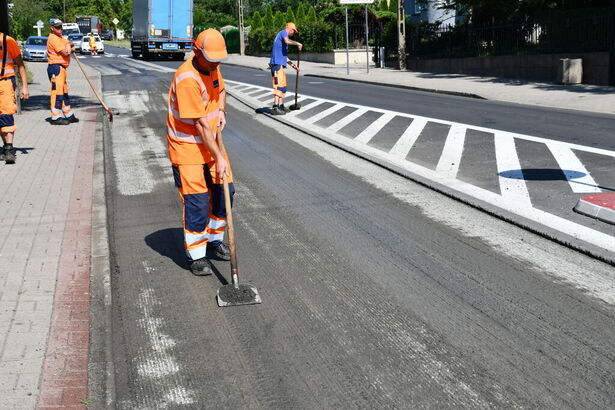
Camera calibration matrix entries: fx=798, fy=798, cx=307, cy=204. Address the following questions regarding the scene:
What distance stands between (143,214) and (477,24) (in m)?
24.1

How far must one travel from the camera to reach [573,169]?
9555 mm

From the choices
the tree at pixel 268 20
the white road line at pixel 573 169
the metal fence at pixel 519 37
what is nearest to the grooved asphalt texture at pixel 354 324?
the white road line at pixel 573 169

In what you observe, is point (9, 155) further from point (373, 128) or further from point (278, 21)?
point (278, 21)

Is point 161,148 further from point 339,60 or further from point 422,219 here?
point 339,60

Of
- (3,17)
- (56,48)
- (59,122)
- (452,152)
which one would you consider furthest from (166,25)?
(452,152)

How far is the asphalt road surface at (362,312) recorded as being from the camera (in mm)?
4004

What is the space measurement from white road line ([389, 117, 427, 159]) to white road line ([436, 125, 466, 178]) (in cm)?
53

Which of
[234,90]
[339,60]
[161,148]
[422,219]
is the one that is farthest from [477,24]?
[422,219]

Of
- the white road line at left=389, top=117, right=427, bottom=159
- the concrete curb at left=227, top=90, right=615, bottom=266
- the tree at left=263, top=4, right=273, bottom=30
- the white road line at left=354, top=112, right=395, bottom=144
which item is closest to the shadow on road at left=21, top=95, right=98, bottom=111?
the white road line at left=354, top=112, right=395, bottom=144

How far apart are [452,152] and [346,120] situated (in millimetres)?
4556

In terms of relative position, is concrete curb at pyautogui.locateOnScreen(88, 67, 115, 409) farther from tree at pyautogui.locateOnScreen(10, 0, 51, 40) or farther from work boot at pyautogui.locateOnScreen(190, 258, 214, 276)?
tree at pyautogui.locateOnScreen(10, 0, 51, 40)

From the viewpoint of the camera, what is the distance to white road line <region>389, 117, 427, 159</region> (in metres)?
11.4

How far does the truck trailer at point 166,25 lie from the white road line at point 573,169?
121ft

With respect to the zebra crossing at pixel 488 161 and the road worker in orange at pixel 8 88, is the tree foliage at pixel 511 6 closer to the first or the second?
the zebra crossing at pixel 488 161
